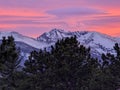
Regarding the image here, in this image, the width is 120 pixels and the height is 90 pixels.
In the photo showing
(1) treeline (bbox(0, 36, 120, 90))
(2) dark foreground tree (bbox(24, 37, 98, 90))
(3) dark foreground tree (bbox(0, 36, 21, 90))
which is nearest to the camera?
(3) dark foreground tree (bbox(0, 36, 21, 90))

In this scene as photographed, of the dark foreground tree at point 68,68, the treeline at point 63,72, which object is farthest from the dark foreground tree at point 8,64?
the dark foreground tree at point 68,68

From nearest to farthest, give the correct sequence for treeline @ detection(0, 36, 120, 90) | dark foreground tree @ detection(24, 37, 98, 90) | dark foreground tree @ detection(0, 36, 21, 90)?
dark foreground tree @ detection(0, 36, 21, 90) < dark foreground tree @ detection(24, 37, 98, 90) < treeline @ detection(0, 36, 120, 90)

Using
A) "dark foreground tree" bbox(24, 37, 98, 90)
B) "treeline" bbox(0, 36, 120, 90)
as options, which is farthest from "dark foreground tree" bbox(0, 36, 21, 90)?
"dark foreground tree" bbox(24, 37, 98, 90)

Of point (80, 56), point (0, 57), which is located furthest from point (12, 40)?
point (80, 56)

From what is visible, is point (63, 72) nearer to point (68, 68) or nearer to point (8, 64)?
point (68, 68)

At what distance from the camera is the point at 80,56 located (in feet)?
175

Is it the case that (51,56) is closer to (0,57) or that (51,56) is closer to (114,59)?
(114,59)

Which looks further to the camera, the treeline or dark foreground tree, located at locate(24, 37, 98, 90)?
the treeline

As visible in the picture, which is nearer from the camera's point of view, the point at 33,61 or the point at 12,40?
the point at 12,40

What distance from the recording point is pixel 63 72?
5322 cm

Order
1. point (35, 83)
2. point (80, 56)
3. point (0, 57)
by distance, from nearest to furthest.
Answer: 1. point (0, 57)
2. point (80, 56)
3. point (35, 83)

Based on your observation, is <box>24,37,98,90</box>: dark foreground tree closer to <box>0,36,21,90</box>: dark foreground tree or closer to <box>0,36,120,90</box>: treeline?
<box>0,36,120,90</box>: treeline

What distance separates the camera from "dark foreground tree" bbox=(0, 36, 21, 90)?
36.7 m

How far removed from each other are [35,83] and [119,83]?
35.7ft
